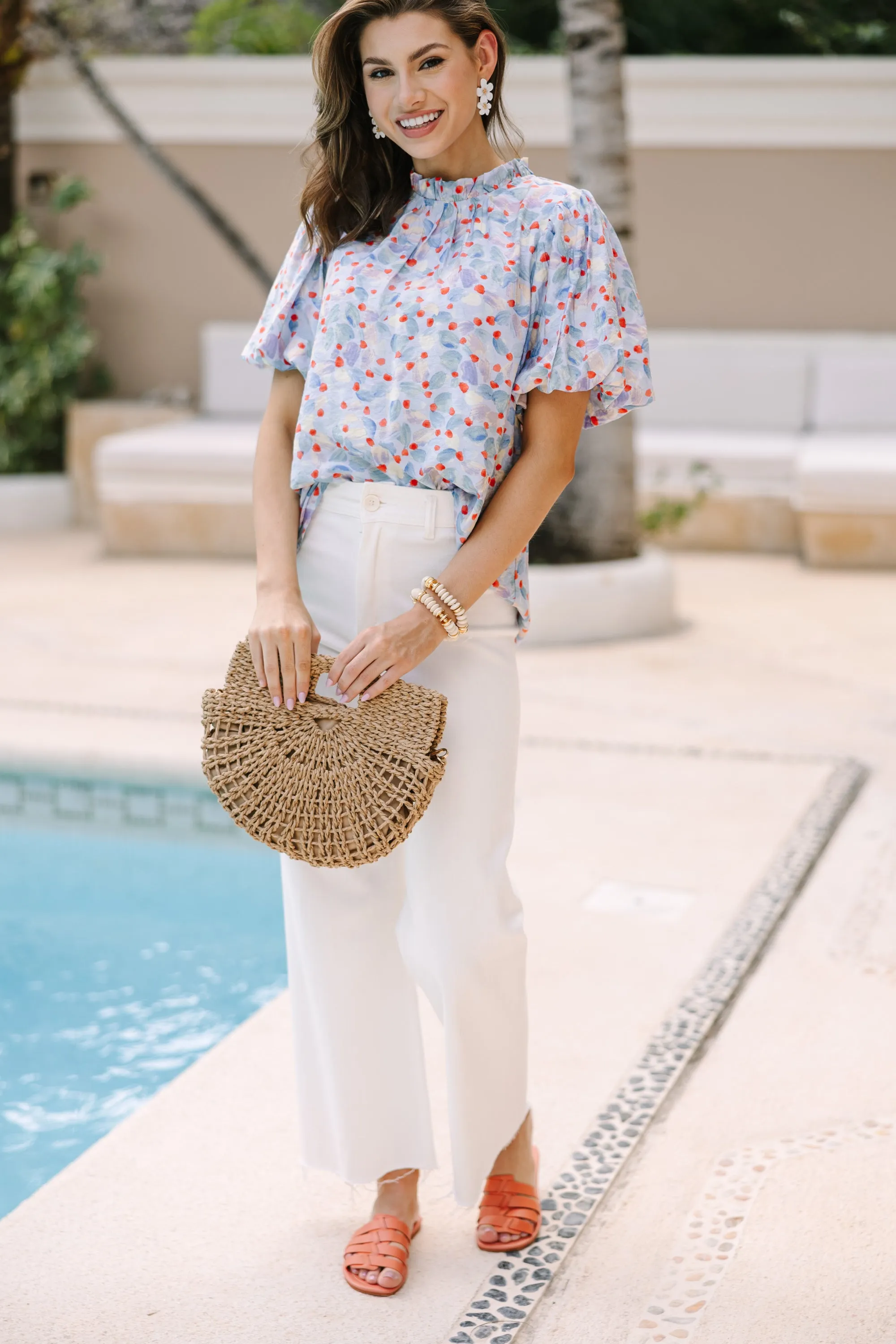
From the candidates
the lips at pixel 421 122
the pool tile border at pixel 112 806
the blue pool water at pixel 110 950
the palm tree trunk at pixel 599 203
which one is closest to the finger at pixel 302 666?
the lips at pixel 421 122

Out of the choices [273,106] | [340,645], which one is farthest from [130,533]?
[340,645]

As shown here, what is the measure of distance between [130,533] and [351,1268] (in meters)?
5.70

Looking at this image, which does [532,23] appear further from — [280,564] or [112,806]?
[280,564]

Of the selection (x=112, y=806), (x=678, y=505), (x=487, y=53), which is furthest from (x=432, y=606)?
(x=678, y=505)

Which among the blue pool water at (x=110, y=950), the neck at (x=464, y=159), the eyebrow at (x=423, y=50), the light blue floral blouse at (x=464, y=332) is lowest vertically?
the blue pool water at (x=110, y=950)

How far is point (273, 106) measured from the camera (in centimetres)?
805

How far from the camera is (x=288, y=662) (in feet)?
5.80

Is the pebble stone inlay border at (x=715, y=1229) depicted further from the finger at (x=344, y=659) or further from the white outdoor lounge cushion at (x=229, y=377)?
the white outdoor lounge cushion at (x=229, y=377)

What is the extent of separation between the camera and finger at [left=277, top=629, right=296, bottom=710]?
1765mm

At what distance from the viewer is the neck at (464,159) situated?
180cm

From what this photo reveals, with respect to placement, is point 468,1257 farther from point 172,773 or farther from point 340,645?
point 172,773

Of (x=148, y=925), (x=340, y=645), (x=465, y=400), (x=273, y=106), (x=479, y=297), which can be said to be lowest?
(x=148, y=925)

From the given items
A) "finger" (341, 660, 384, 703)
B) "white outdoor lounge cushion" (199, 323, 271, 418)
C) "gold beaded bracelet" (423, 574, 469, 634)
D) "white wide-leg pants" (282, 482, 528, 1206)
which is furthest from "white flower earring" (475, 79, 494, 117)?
"white outdoor lounge cushion" (199, 323, 271, 418)

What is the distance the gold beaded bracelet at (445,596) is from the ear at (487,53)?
59 centimetres
